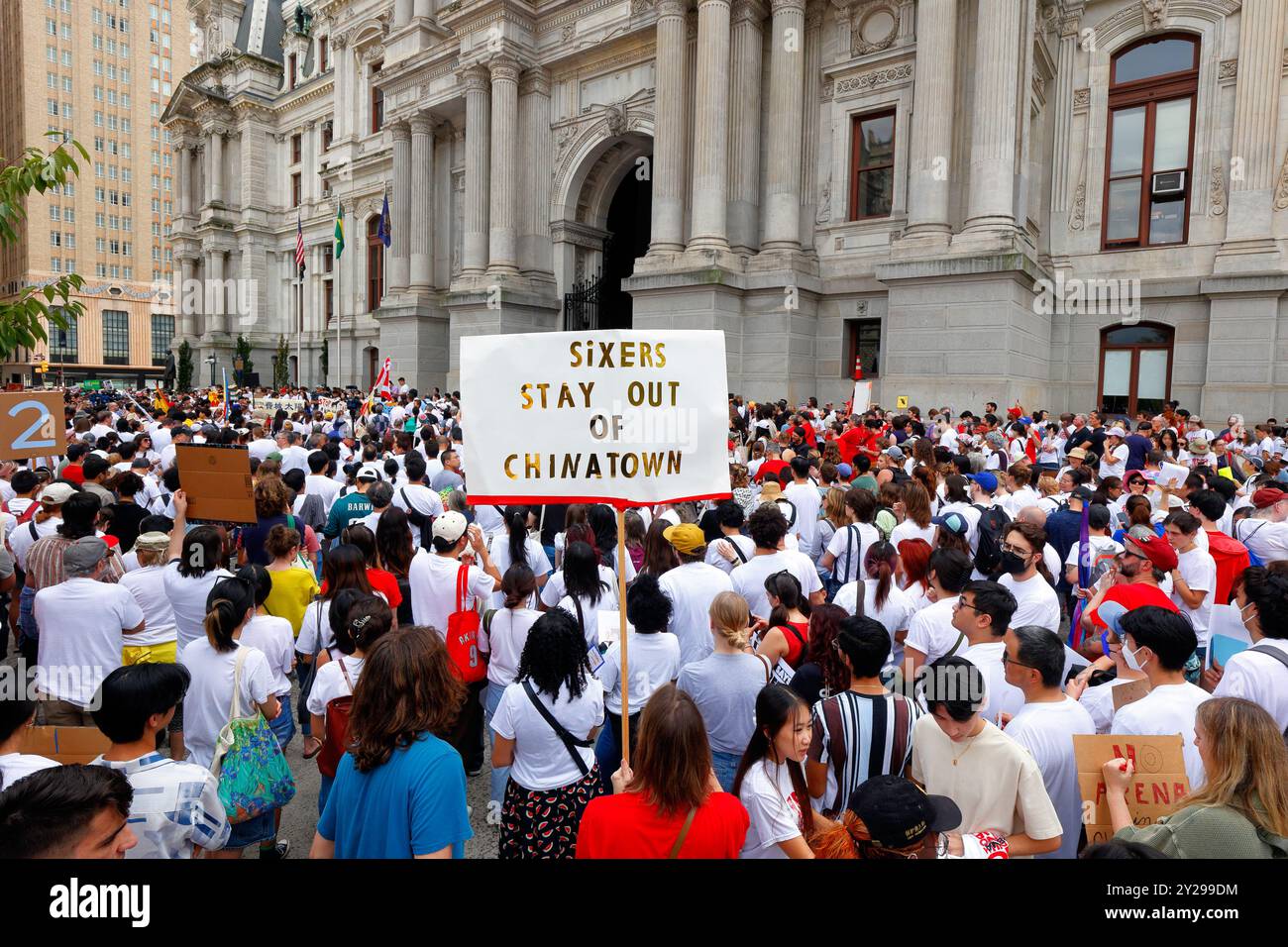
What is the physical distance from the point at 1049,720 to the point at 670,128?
910 inches

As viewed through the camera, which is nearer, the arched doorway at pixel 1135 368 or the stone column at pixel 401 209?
the arched doorway at pixel 1135 368

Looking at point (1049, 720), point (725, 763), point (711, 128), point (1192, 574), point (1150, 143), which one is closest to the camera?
point (1049, 720)

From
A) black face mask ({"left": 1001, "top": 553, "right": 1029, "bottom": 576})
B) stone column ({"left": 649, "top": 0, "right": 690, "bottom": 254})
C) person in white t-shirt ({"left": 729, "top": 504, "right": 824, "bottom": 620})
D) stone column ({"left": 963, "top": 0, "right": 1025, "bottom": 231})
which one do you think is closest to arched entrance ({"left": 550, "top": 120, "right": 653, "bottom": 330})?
stone column ({"left": 649, "top": 0, "right": 690, "bottom": 254})

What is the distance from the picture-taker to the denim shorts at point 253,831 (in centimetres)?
364

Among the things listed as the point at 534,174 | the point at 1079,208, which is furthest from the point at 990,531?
the point at 534,174

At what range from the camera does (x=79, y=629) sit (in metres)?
4.52

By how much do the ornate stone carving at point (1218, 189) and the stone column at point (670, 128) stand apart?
562 inches

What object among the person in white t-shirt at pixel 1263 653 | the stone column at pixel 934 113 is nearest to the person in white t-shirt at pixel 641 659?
the person in white t-shirt at pixel 1263 653

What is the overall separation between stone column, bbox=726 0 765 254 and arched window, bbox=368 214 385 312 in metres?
26.6

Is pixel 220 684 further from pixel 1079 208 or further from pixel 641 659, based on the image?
pixel 1079 208

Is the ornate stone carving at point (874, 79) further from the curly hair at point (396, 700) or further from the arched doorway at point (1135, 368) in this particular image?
the curly hair at point (396, 700)

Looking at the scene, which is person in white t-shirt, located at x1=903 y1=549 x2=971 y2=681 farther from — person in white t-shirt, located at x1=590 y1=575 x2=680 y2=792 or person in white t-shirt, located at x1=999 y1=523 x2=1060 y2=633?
person in white t-shirt, located at x1=590 y1=575 x2=680 y2=792

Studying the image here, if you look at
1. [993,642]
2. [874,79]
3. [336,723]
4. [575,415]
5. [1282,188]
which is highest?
[874,79]

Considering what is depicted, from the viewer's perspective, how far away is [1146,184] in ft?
68.1
